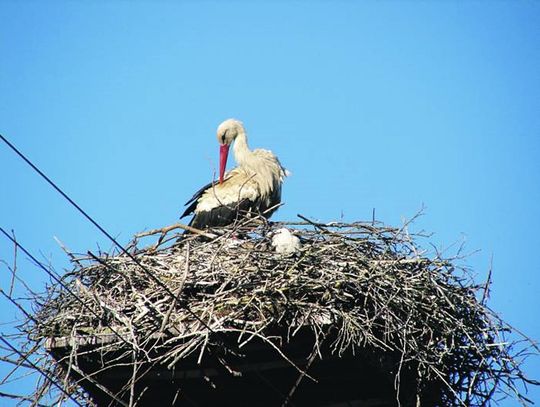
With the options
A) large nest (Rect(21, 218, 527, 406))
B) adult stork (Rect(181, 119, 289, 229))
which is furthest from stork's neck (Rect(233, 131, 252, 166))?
large nest (Rect(21, 218, 527, 406))

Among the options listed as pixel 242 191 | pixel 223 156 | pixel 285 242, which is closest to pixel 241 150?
pixel 223 156

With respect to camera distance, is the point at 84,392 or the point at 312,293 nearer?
the point at 312,293

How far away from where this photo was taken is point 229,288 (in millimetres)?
4703

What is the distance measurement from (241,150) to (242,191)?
57 centimetres

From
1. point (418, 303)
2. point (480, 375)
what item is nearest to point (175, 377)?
point (418, 303)

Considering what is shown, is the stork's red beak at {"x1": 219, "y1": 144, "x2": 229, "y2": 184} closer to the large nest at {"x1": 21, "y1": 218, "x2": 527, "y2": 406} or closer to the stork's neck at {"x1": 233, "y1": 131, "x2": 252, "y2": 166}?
the stork's neck at {"x1": 233, "y1": 131, "x2": 252, "y2": 166}

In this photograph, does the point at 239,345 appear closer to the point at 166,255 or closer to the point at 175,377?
the point at 175,377

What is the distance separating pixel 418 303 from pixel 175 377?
4.47ft

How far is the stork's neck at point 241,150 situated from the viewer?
7449 millimetres

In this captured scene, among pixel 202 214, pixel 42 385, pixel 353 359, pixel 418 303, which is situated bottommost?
pixel 42 385

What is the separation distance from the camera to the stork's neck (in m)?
7.45

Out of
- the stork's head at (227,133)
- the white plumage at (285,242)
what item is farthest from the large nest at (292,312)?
the stork's head at (227,133)

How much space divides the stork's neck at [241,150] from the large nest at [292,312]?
7.11 feet

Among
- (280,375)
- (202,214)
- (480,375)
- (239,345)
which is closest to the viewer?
(239,345)
